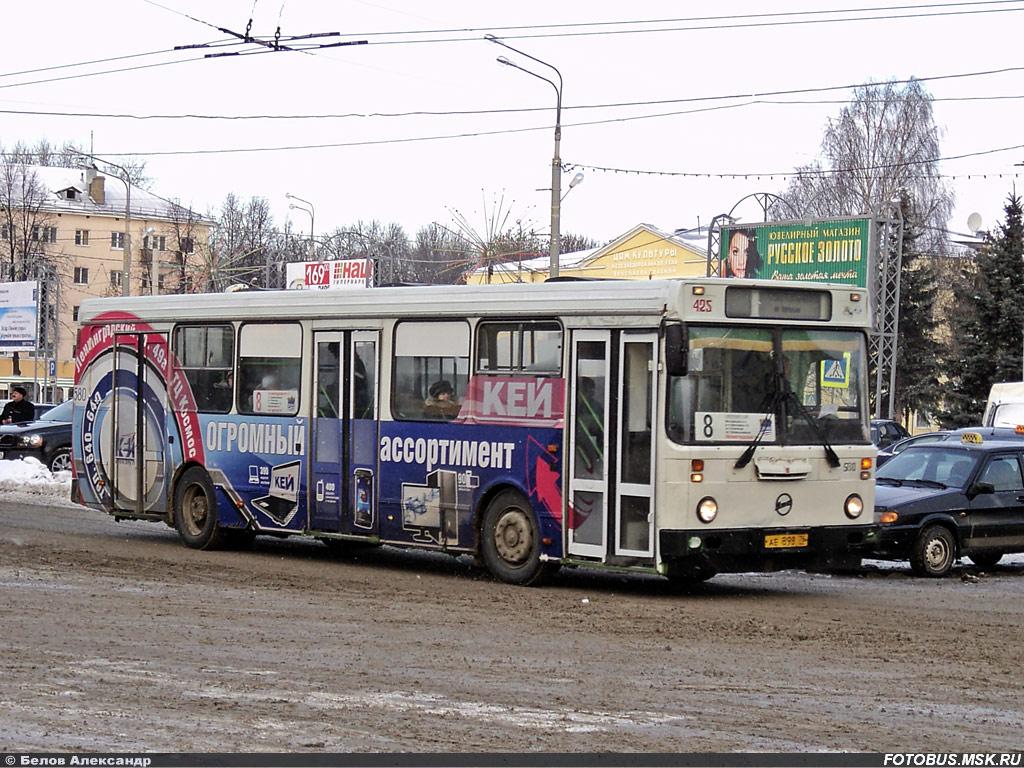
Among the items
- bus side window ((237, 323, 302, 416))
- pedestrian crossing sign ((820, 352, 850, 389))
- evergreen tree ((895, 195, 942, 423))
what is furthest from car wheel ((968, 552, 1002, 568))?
evergreen tree ((895, 195, 942, 423))

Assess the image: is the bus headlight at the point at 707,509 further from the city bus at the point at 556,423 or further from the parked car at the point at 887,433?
the parked car at the point at 887,433

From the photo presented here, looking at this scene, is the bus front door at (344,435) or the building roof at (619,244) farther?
the building roof at (619,244)

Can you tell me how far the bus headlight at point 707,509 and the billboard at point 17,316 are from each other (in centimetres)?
4470

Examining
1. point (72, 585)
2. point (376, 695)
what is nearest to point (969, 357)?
point (72, 585)

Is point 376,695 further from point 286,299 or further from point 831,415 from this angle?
point 286,299

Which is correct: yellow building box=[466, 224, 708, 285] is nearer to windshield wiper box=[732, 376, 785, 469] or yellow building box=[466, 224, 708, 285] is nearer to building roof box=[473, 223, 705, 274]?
building roof box=[473, 223, 705, 274]

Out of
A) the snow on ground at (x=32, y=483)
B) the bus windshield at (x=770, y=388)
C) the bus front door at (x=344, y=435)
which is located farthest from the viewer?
the snow on ground at (x=32, y=483)

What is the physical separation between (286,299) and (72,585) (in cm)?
433

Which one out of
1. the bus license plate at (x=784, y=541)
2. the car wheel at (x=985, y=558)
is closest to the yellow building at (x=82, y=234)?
the car wheel at (x=985, y=558)

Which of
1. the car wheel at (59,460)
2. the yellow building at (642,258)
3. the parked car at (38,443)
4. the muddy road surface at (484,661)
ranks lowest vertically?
the muddy road surface at (484,661)

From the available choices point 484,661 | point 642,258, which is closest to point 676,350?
point 484,661

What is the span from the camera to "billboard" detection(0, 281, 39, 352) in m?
55.2

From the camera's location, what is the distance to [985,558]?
18.4 metres

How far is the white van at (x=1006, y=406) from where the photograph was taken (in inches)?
1298
